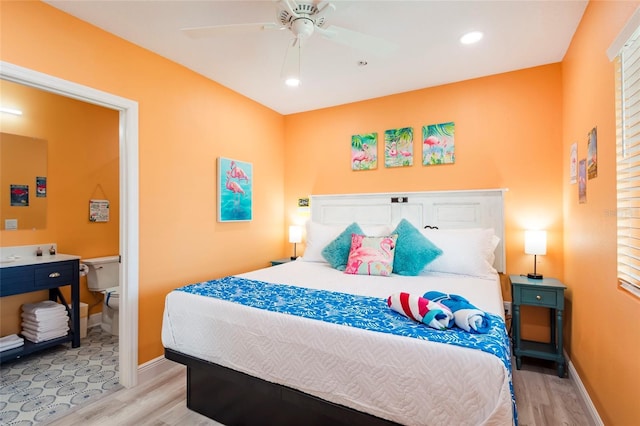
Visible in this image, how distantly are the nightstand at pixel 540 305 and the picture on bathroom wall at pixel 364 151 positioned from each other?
189 centimetres

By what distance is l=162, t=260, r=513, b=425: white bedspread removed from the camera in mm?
1184

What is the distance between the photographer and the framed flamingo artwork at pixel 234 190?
10.8ft

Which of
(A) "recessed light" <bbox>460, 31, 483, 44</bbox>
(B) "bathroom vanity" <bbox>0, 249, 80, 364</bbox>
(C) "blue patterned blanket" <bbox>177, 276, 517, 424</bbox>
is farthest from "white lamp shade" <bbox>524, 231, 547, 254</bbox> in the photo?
(B) "bathroom vanity" <bbox>0, 249, 80, 364</bbox>

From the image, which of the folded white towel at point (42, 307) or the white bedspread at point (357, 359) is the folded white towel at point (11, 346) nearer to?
the folded white towel at point (42, 307)

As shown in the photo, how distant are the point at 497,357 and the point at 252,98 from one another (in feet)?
11.4

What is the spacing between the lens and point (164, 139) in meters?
2.69

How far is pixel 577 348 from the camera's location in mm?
2311

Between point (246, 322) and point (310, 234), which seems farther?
point (310, 234)

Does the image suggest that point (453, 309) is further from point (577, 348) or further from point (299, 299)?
point (577, 348)

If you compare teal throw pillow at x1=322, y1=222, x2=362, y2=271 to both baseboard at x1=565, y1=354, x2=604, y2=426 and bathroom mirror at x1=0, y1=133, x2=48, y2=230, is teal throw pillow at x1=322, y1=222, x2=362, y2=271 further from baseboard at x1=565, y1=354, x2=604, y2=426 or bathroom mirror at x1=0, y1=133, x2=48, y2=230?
bathroom mirror at x1=0, y1=133, x2=48, y2=230

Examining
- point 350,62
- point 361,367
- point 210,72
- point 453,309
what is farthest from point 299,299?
point 210,72

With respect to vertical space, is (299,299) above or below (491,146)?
below

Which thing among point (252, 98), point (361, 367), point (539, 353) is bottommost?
point (539, 353)

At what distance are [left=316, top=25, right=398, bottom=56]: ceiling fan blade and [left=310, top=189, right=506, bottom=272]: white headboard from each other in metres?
1.79
